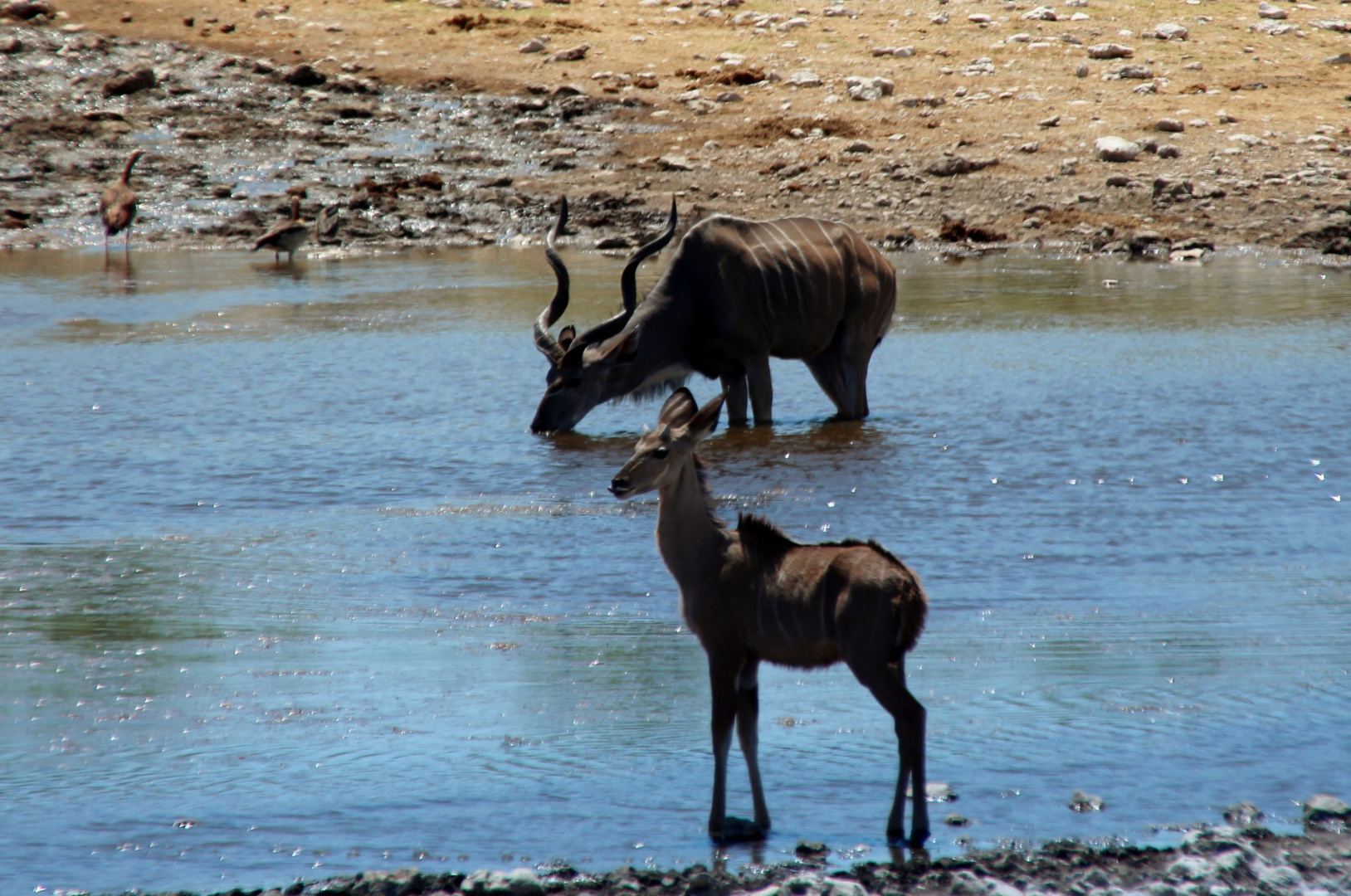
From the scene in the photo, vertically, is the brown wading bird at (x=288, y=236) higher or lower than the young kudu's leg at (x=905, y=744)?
lower

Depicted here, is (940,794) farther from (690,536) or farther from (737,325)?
(737,325)

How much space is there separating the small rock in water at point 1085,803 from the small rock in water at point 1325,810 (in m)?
0.54

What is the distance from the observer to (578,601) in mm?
6824

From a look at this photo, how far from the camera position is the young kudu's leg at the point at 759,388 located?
11047mm

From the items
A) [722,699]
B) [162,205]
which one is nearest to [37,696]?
[722,699]

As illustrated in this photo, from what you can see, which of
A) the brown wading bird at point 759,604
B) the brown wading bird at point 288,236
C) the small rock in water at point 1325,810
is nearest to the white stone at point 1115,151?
the brown wading bird at point 288,236

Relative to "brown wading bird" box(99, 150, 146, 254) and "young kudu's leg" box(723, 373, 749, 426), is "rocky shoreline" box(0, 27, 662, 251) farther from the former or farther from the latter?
"young kudu's leg" box(723, 373, 749, 426)

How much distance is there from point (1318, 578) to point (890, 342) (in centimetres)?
724

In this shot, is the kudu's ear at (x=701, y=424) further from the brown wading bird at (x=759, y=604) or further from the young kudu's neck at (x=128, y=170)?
the young kudu's neck at (x=128, y=170)

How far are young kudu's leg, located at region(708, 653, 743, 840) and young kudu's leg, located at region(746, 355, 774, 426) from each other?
644 cm

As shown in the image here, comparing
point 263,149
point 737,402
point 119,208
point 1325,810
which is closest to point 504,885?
point 1325,810

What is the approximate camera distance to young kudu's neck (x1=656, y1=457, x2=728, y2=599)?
15.7ft

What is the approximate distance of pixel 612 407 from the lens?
38.4 feet

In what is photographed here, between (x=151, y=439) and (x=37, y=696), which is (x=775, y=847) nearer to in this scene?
(x=37, y=696)
